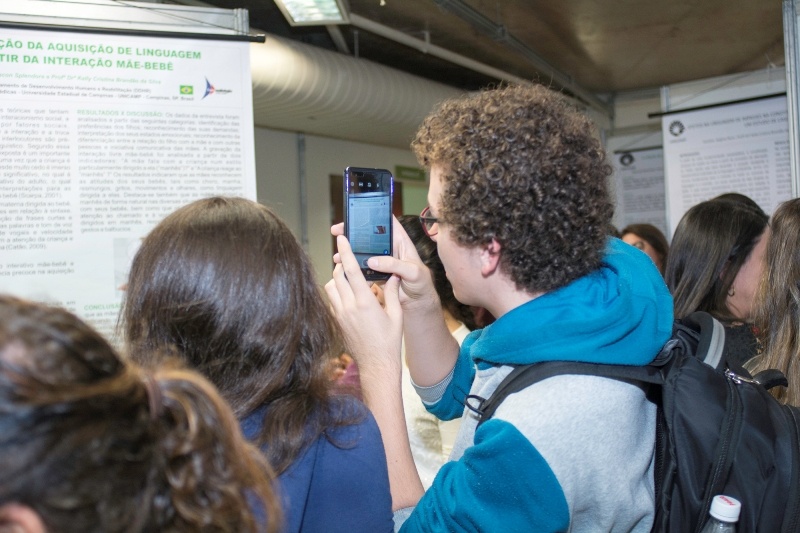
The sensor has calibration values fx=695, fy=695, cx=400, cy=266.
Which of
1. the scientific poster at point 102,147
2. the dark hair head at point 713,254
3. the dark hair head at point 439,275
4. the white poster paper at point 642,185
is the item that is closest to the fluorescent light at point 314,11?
the scientific poster at point 102,147

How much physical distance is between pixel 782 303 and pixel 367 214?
101 cm

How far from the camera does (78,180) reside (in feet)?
7.15

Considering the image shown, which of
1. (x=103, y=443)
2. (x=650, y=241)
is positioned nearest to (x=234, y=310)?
(x=103, y=443)

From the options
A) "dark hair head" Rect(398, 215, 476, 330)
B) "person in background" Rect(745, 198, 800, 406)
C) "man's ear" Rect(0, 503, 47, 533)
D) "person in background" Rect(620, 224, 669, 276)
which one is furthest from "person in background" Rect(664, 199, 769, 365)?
"man's ear" Rect(0, 503, 47, 533)

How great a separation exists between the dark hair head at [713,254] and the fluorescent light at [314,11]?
222 cm

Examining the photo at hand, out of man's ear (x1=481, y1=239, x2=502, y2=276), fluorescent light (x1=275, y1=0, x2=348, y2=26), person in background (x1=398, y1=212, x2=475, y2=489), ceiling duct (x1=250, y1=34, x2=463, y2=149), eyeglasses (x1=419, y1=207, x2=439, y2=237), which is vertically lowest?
person in background (x1=398, y1=212, x2=475, y2=489)

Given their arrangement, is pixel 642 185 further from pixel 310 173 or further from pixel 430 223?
pixel 430 223

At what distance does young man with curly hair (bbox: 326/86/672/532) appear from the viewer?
96 cm

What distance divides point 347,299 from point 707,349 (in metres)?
0.62

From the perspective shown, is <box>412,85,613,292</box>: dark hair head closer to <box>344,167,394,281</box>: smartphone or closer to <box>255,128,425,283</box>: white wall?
<box>344,167,394,281</box>: smartphone

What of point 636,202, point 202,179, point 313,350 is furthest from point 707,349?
point 636,202

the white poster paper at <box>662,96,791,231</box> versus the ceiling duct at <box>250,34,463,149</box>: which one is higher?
the ceiling duct at <box>250,34,463,149</box>

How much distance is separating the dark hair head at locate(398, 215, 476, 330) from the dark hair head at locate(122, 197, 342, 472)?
1181mm

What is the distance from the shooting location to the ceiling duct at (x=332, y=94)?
4219mm
